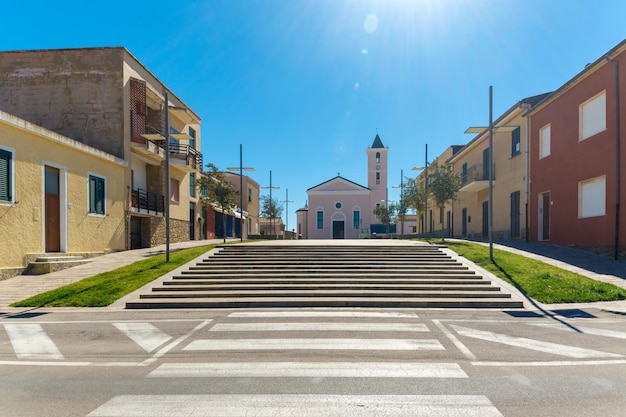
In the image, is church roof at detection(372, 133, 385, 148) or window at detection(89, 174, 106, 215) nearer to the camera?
window at detection(89, 174, 106, 215)

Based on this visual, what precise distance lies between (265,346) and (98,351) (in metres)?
2.66

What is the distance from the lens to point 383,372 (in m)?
4.64

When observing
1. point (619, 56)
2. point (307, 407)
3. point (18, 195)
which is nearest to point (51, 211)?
point (18, 195)

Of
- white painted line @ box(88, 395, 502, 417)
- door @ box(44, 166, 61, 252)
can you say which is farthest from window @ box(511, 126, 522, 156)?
door @ box(44, 166, 61, 252)

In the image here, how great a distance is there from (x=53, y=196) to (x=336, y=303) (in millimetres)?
12562

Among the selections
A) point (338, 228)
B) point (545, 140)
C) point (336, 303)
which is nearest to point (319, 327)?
point (336, 303)

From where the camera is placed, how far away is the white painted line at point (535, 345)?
526 cm

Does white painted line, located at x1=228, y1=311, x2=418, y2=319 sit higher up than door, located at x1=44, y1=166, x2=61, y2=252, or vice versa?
door, located at x1=44, y1=166, x2=61, y2=252

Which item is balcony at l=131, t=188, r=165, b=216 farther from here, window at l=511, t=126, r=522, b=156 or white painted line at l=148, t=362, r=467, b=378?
window at l=511, t=126, r=522, b=156

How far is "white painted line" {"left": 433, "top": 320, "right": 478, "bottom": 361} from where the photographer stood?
528 cm

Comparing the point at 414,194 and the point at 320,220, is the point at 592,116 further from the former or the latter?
the point at 320,220

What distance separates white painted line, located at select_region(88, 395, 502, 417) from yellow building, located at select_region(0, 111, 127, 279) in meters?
11.8

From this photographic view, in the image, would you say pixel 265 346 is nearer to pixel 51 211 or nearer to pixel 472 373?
pixel 472 373

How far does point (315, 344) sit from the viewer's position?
5.84 m
